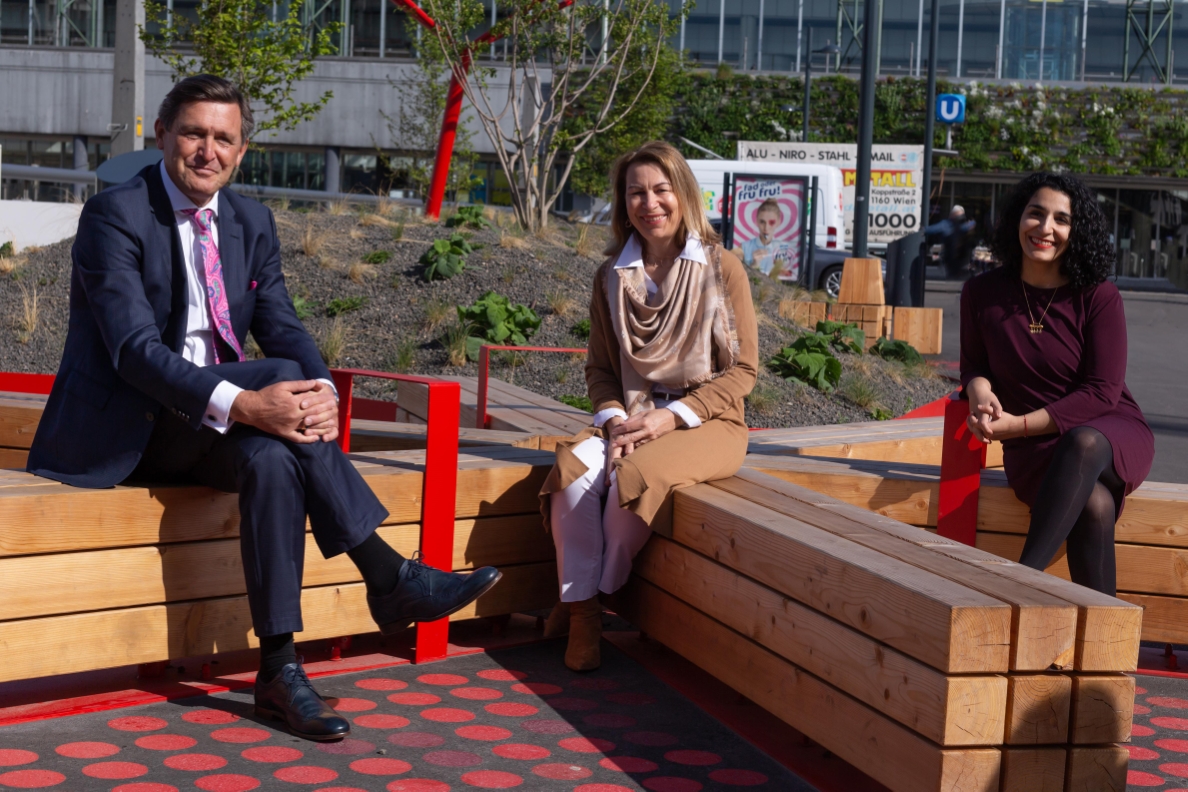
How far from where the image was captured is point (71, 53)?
125 feet

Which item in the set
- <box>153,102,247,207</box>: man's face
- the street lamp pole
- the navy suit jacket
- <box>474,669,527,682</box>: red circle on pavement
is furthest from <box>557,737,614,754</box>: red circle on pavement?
the street lamp pole

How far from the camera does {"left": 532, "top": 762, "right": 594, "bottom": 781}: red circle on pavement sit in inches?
129

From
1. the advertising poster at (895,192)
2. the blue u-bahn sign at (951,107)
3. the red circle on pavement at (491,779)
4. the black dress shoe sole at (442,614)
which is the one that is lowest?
the red circle on pavement at (491,779)

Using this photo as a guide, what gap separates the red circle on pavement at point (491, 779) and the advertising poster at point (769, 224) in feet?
55.7

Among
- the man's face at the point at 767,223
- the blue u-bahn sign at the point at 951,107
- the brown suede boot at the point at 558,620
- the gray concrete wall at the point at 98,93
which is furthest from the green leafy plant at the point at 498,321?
the gray concrete wall at the point at 98,93

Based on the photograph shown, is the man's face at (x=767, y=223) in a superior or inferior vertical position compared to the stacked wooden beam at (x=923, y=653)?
superior

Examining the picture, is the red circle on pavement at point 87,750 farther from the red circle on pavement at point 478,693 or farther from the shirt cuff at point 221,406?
the red circle on pavement at point 478,693

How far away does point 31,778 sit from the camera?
308 cm

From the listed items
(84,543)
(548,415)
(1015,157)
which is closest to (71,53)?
(1015,157)

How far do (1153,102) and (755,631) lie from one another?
36.8 meters

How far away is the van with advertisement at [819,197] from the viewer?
23375mm

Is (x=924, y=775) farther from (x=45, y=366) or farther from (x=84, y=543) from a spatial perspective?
(x=45, y=366)

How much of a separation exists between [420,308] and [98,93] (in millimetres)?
31611

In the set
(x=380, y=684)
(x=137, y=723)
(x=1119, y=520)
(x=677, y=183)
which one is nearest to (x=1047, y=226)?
(x=1119, y=520)
